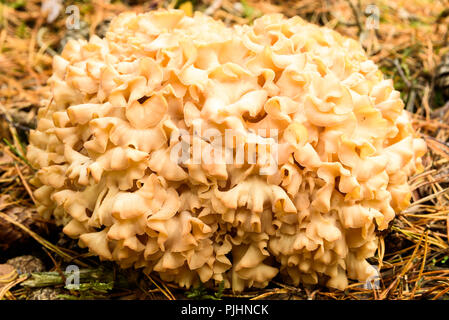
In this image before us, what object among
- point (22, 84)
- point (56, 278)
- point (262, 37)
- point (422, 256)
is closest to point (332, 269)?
point (422, 256)

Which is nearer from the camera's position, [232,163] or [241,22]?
[232,163]

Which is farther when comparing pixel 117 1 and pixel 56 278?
pixel 117 1

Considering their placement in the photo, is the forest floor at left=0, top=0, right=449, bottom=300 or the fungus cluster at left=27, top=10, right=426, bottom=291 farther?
the forest floor at left=0, top=0, right=449, bottom=300
